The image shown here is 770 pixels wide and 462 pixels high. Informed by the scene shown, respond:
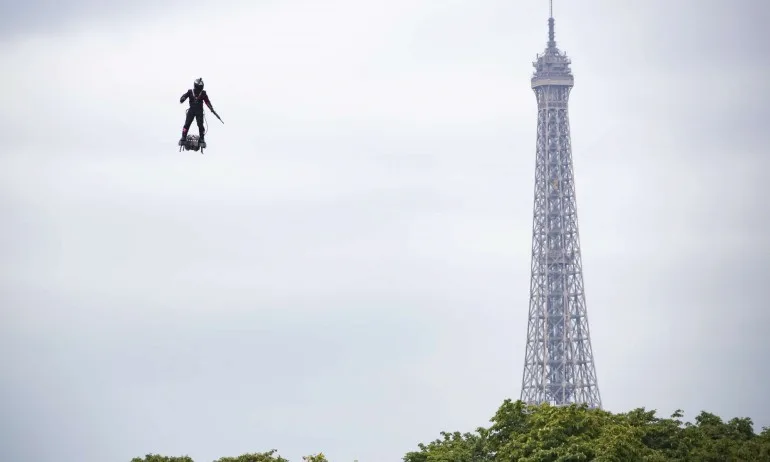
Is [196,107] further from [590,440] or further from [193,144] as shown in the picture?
[590,440]

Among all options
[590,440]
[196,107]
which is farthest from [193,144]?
[590,440]

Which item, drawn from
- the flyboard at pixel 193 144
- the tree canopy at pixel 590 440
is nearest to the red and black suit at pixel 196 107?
the flyboard at pixel 193 144

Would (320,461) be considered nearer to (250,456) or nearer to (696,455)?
(250,456)

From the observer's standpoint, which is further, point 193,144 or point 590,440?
point 590,440

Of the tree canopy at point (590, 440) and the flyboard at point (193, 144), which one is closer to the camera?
the flyboard at point (193, 144)

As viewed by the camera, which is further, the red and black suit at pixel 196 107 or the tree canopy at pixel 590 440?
the tree canopy at pixel 590 440

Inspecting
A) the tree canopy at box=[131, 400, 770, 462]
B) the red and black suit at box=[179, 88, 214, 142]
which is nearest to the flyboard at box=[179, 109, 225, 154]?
the red and black suit at box=[179, 88, 214, 142]

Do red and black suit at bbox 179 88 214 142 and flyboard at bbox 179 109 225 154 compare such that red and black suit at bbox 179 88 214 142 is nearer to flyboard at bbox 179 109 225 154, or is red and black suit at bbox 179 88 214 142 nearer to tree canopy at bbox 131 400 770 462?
flyboard at bbox 179 109 225 154

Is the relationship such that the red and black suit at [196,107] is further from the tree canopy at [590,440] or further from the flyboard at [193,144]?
the tree canopy at [590,440]
